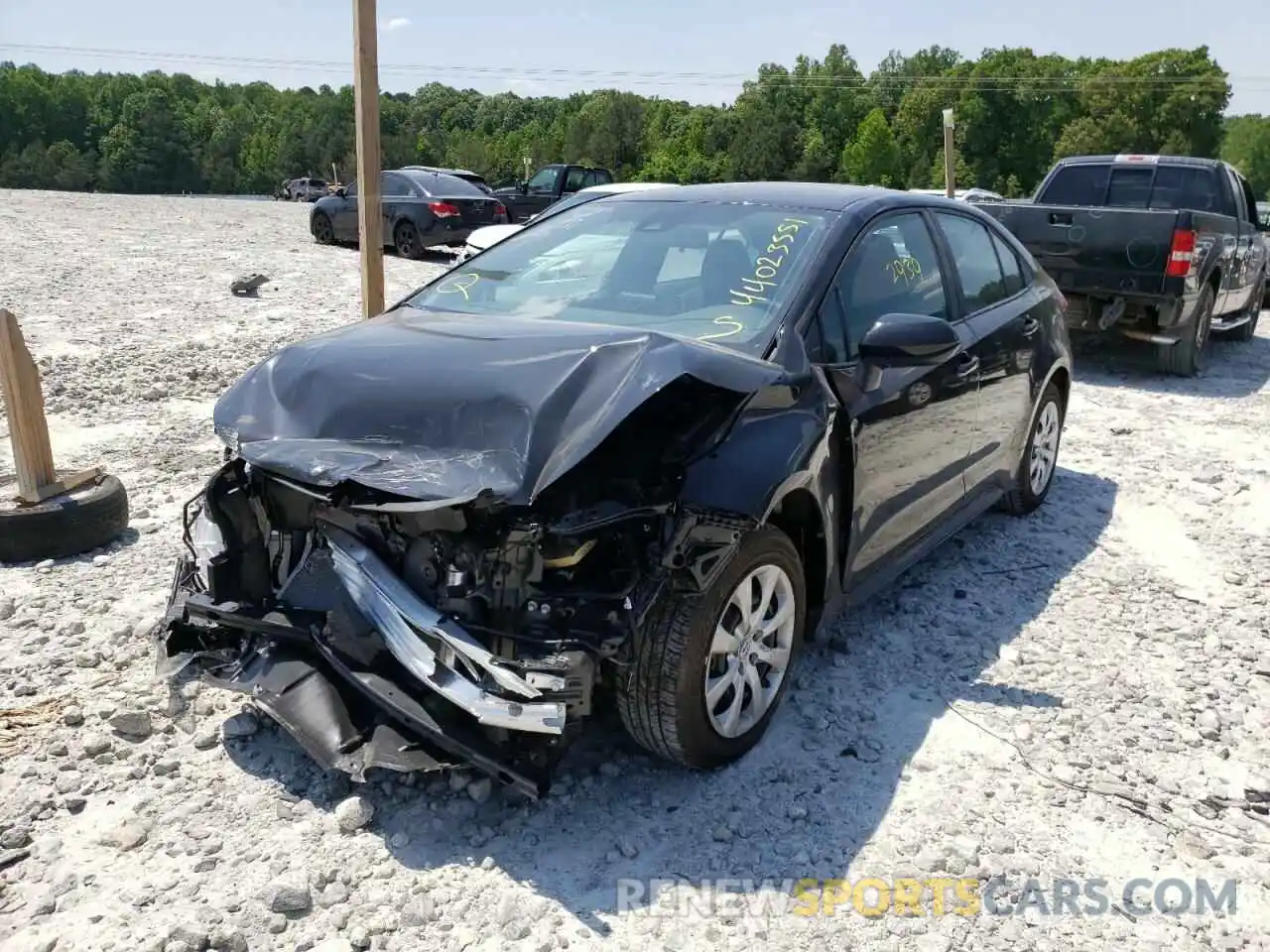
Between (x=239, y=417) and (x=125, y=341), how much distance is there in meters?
6.59

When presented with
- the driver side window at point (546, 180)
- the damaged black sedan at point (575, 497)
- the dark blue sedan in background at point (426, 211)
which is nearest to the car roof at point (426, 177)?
the dark blue sedan in background at point (426, 211)

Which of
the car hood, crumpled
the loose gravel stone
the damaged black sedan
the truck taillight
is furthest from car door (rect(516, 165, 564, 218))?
the loose gravel stone

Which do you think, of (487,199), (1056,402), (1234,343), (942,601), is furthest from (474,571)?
(487,199)

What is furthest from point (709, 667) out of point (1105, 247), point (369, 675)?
point (1105, 247)

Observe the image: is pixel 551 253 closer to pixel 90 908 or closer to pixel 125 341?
pixel 90 908

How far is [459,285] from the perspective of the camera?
14.4ft

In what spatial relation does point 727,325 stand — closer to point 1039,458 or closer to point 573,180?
point 1039,458

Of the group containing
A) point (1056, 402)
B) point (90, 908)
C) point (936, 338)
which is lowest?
point (90, 908)

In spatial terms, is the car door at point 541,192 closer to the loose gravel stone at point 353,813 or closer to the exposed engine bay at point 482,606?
the exposed engine bay at point 482,606

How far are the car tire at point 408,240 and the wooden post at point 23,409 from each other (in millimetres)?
12073

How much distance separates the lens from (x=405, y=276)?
46.9 feet

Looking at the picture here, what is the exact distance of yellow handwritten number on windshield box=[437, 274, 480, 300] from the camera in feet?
14.2

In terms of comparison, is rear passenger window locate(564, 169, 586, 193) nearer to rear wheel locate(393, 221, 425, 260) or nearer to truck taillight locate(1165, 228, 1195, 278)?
rear wheel locate(393, 221, 425, 260)

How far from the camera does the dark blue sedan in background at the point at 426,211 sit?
16.4m
